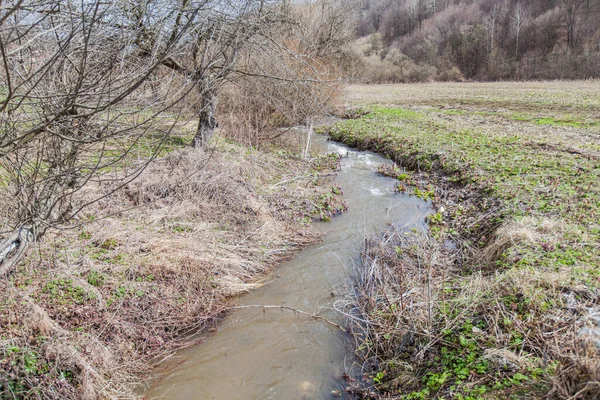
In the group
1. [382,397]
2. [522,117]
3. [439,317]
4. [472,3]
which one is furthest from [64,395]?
[472,3]

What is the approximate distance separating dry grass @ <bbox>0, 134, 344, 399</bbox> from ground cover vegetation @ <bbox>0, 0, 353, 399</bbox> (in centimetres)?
2

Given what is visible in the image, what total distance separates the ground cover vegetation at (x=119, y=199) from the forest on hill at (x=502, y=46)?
26.8m

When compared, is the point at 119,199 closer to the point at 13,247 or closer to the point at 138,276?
the point at 138,276

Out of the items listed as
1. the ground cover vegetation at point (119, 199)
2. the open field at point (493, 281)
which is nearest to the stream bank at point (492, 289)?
the open field at point (493, 281)

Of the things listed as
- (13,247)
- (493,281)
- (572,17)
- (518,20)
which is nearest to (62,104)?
(13,247)

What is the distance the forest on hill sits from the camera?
35.7 metres

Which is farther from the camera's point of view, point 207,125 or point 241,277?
point 207,125

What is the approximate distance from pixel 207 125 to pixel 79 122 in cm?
734

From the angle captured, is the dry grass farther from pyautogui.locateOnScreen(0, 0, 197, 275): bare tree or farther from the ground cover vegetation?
pyautogui.locateOnScreen(0, 0, 197, 275): bare tree

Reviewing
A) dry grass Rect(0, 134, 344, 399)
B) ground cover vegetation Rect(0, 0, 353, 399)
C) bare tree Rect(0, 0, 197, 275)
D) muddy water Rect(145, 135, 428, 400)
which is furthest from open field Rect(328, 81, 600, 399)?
bare tree Rect(0, 0, 197, 275)

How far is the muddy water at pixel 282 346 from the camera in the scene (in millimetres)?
3717

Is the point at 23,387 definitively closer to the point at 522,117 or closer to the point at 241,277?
the point at 241,277

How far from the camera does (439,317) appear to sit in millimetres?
3732

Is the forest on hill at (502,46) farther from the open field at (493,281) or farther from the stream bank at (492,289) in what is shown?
the stream bank at (492,289)
